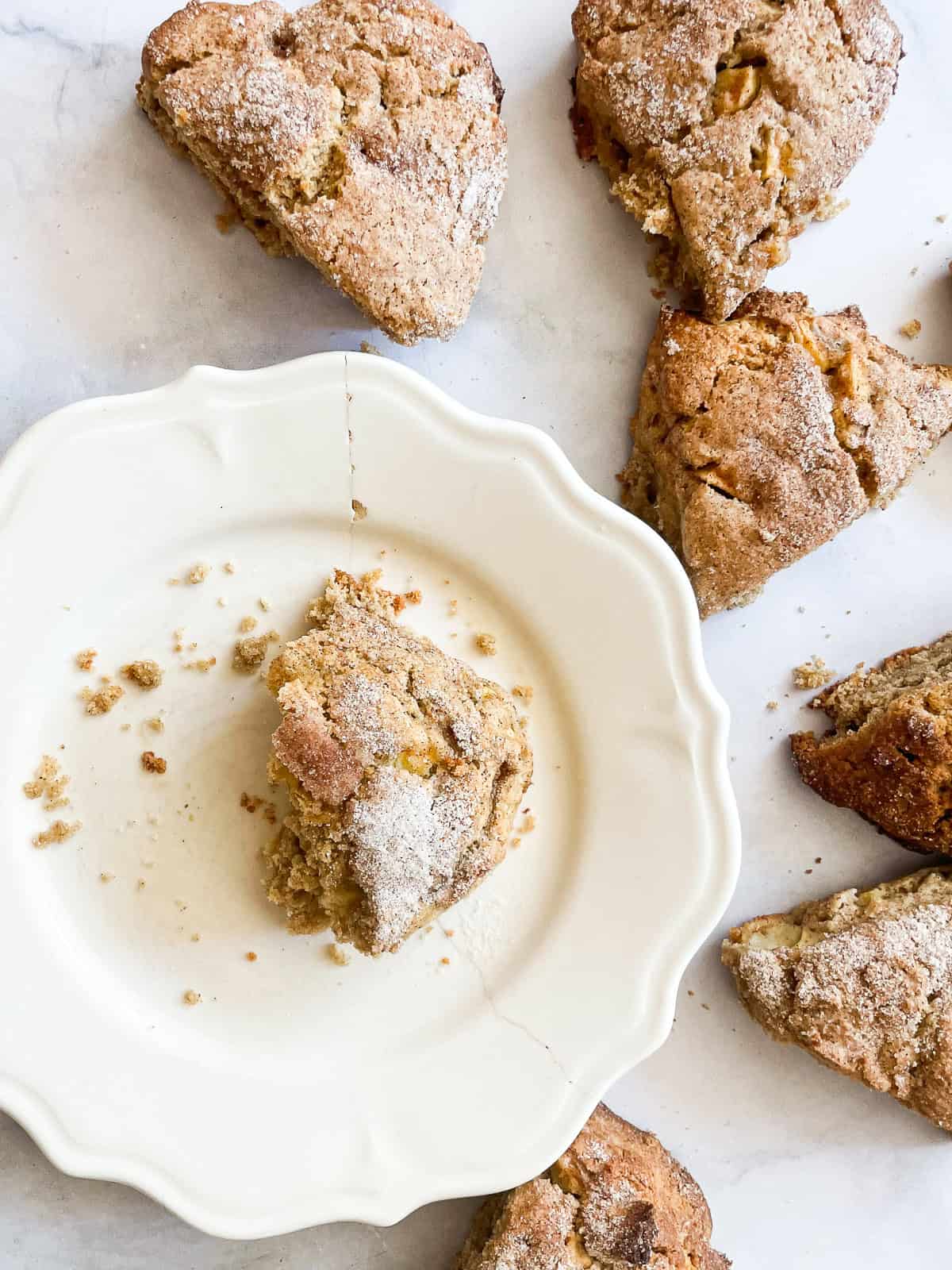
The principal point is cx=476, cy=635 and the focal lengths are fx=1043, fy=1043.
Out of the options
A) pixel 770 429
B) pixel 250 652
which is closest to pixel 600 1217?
pixel 250 652

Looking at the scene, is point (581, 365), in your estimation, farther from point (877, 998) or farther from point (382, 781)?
point (877, 998)

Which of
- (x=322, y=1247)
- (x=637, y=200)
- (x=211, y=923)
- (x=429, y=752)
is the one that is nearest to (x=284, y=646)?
(x=429, y=752)

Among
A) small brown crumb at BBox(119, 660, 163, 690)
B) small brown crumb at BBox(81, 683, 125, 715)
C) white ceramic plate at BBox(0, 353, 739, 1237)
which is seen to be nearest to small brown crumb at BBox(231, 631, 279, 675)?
white ceramic plate at BBox(0, 353, 739, 1237)

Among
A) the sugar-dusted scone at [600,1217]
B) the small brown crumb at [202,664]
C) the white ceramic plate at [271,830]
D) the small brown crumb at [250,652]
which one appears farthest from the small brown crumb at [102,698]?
the sugar-dusted scone at [600,1217]

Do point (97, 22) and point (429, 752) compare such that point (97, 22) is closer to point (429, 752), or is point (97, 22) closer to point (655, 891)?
point (429, 752)

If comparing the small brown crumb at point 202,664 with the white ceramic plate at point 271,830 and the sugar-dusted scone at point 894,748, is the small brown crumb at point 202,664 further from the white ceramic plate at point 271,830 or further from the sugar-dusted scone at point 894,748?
the sugar-dusted scone at point 894,748
